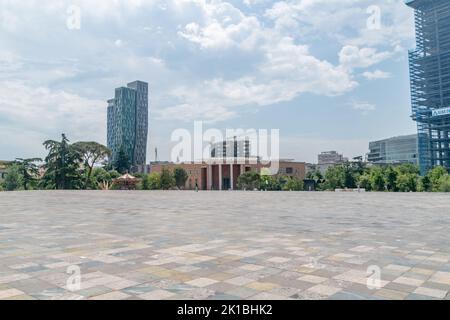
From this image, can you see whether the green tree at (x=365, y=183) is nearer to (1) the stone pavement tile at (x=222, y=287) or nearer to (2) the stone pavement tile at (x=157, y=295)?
(1) the stone pavement tile at (x=222, y=287)

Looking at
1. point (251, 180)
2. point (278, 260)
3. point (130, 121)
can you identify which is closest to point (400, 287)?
point (278, 260)

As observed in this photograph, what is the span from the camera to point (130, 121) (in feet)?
465

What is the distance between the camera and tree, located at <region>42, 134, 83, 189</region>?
53875 mm

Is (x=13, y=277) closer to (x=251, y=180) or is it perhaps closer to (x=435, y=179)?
(x=435, y=179)

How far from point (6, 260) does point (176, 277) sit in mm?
3079

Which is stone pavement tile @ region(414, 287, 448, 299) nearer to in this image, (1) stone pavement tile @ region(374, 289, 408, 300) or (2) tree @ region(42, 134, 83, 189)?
(1) stone pavement tile @ region(374, 289, 408, 300)

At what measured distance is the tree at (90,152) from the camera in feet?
191

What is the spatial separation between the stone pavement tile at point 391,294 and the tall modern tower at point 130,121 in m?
140

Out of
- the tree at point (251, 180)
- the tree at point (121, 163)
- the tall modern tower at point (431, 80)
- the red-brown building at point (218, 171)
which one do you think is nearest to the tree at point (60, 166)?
the red-brown building at point (218, 171)

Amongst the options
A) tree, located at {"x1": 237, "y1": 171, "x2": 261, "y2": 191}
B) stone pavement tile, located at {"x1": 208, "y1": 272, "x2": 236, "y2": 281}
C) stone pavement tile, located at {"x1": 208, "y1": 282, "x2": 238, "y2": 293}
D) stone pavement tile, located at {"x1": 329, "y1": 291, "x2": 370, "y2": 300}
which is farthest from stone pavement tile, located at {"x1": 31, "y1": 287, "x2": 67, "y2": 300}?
tree, located at {"x1": 237, "y1": 171, "x2": 261, "y2": 191}

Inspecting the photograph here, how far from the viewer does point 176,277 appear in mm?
4527
